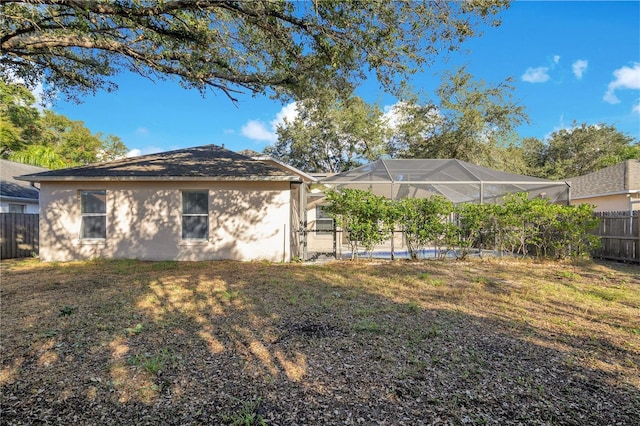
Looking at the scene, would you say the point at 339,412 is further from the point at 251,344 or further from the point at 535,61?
the point at 535,61

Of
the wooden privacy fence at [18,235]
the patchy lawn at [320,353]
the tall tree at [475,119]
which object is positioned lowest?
the patchy lawn at [320,353]

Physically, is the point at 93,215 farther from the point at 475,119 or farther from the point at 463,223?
the point at 475,119

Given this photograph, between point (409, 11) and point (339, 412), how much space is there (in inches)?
205

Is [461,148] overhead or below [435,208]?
overhead

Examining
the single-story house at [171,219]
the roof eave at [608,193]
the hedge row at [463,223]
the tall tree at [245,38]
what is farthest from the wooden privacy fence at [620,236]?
the single-story house at [171,219]

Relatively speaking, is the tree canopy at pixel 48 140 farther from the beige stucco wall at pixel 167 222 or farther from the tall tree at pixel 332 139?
the tall tree at pixel 332 139

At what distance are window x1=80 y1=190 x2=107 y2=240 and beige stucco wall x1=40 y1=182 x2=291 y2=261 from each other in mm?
178

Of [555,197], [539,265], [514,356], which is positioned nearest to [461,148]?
[555,197]

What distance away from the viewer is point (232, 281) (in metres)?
6.90

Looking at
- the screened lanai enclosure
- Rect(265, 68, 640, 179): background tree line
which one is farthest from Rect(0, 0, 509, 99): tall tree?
Rect(265, 68, 640, 179): background tree line

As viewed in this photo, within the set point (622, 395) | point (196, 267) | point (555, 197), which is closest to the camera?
point (622, 395)

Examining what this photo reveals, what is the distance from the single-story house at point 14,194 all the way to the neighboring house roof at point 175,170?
269 inches

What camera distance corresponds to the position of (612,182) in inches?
630

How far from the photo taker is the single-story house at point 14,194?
46.8 feet
